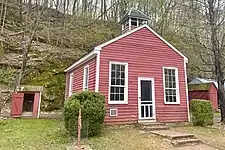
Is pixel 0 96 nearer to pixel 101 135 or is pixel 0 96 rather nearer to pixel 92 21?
pixel 101 135

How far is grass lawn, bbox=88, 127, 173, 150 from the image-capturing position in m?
6.54

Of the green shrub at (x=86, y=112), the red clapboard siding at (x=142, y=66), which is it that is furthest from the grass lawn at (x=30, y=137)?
the red clapboard siding at (x=142, y=66)

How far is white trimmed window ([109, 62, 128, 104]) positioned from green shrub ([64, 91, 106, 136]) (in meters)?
2.00

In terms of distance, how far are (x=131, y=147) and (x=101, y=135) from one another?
177 cm

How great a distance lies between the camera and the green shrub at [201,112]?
35.3 feet

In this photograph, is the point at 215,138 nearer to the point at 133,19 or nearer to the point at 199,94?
the point at 133,19

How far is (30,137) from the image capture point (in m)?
7.38

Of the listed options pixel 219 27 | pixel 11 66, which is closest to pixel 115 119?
pixel 219 27

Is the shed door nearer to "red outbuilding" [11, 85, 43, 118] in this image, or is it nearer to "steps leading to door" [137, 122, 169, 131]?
"red outbuilding" [11, 85, 43, 118]

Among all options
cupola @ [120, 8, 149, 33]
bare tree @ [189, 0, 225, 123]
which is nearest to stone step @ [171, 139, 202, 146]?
bare tree @ [189, 0, 225, 123]

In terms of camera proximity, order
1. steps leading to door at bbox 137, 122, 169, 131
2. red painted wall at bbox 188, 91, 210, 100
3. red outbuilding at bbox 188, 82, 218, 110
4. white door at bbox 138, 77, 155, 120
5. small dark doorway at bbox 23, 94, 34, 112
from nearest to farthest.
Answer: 1. steps leading to door at bbox 137, 122, 169, 131
2. white door at bbox 138, 77, 155, 120
3. small dark doorway at bbox 23, 94, 34, 112
4. red outbuilding at bbox 188, 82, 218, 110
5. red painted wall at bbox 188, 91, 210, 100

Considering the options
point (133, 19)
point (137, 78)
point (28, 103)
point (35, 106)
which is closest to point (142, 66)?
point (137, 78)

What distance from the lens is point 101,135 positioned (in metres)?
7.96

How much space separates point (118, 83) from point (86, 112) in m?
3.17
